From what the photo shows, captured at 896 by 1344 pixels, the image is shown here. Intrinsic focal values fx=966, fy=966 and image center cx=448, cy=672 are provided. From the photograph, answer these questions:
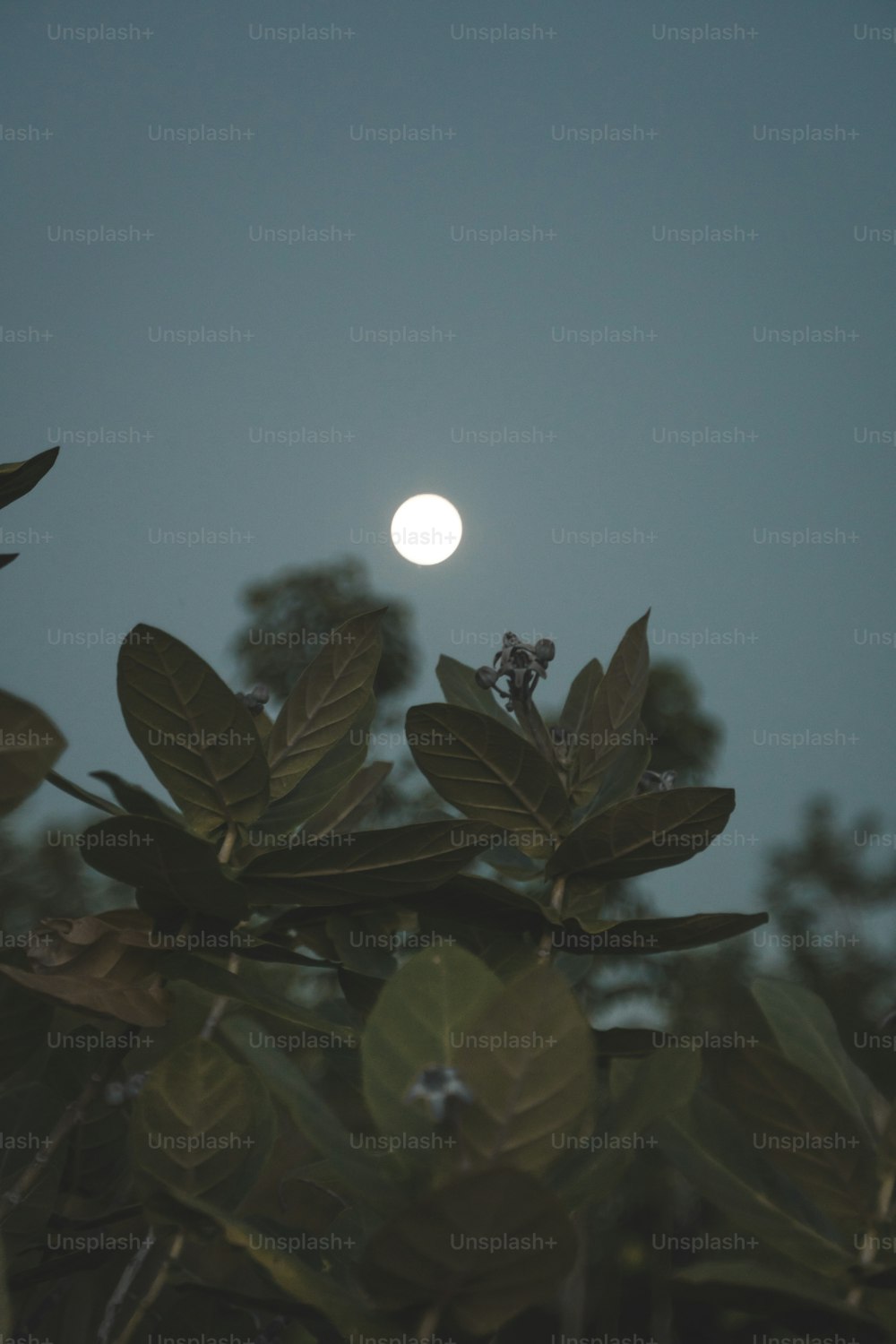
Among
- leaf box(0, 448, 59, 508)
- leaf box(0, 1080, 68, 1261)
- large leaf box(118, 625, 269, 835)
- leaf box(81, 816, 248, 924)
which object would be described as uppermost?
leaf box(0, 448, 59, 508)

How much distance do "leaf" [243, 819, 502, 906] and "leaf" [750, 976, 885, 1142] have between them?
278 mm

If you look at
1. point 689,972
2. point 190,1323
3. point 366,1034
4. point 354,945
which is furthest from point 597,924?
point 689,972

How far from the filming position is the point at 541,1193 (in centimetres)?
51

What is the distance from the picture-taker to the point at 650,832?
0.95 metres

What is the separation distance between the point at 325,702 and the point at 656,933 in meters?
0.42

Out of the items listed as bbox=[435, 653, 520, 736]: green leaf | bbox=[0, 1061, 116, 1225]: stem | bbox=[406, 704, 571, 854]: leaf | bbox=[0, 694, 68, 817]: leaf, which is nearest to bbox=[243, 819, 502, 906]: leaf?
bbox=[406, 704, 571, 854]: leaf

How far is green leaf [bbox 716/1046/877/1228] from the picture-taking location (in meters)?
0.66

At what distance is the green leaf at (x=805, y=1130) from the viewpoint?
66 centimetres

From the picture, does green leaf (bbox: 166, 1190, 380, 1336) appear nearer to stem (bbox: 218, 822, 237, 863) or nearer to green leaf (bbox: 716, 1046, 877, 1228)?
green leaf (bbox: 716, 1046, 877, 1228)

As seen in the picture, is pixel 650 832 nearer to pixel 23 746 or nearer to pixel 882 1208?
pixel 882 1208

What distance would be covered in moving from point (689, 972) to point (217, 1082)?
20629mm

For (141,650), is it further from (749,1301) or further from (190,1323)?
(749,1301)

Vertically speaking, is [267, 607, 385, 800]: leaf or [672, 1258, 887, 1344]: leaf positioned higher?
[267, 607, 385, 800]: leaf

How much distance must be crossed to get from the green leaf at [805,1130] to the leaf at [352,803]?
732 millimetres
